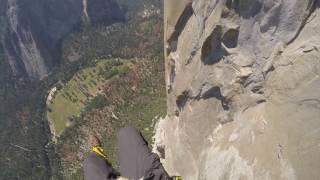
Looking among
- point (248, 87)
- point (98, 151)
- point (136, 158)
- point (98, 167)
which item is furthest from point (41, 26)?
point (98, 167)

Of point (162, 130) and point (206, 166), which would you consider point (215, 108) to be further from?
point (162, 130)

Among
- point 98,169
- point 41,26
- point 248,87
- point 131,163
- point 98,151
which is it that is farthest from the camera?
point 41,26

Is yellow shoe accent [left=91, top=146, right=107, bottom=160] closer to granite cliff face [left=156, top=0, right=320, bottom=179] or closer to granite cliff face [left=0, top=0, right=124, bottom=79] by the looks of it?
granite cliff face [left=156, top=0, right=320, bottom=179]

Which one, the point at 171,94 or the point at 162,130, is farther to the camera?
the point at 162,130

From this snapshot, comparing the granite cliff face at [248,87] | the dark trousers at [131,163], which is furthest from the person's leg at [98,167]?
the granite cliff face at [248,87]

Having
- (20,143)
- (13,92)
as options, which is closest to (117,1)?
(13,92)

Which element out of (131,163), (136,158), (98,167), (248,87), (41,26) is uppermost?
(98,167)

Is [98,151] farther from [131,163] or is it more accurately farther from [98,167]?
[131,163]
